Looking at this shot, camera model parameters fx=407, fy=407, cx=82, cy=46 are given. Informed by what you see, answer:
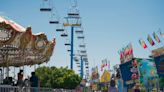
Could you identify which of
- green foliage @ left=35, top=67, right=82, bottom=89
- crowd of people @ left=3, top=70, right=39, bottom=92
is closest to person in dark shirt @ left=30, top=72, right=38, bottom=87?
crowd of people @ left=3, top=70, right=39, bottom=92

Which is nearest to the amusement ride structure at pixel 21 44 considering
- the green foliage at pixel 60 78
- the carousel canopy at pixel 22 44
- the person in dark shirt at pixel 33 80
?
the carousel canopy at pixel 22 44

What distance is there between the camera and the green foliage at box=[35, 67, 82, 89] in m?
54.0

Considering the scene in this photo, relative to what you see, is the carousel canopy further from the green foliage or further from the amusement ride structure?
the green foliage

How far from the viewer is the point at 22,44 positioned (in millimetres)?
20156

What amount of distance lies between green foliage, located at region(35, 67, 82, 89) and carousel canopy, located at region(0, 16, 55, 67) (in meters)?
26.0

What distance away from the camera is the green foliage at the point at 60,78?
54.0 m

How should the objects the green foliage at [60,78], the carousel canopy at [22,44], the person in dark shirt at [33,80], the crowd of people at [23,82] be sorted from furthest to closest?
the green foliage at [60,78], the person in dark shirt at [33,80], the crowd of people at [23,82], the carousel canopy at [22,44]

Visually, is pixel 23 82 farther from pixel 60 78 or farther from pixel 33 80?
pixel 60 78

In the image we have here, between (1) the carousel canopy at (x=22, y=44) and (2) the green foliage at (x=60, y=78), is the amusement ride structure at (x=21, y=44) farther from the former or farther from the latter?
(2) the green foliage at (x=60, y=78)

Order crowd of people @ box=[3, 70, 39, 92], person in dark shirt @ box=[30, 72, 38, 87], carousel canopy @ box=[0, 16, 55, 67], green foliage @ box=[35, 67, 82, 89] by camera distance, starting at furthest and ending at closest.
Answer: green foliage @ box=[35, 67, 82, 89]
person in dark shirt @ box=[30, 72, 38, 87]
crowd of people @ box=[3, 70, 39, 92]
carousel canopy @ box=[0, 16, 55, 67]

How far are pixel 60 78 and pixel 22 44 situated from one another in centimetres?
3469

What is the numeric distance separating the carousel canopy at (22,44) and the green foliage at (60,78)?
26.0 meters

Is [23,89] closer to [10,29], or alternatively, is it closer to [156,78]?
[10,29]

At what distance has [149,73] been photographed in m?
39.0
